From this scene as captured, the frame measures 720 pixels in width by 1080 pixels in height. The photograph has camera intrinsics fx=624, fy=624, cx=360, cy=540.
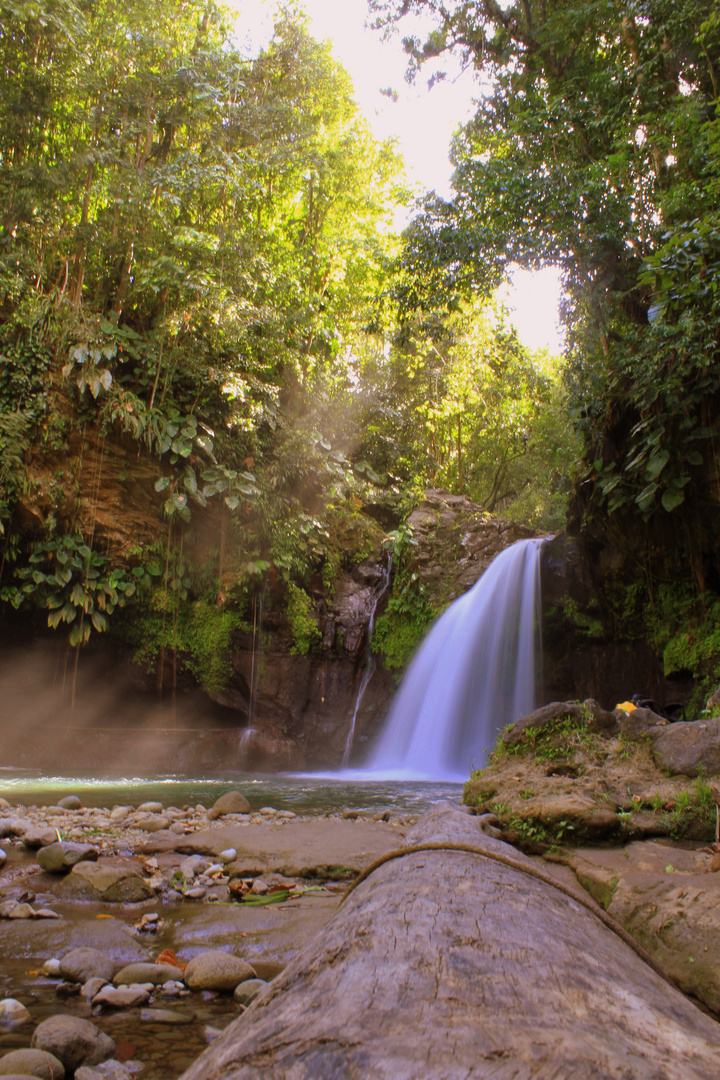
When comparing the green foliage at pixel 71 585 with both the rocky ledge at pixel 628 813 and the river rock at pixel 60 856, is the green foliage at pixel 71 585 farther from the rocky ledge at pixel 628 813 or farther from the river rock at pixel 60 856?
the rocky ledge at pixel 628 813

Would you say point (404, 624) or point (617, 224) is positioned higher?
point (617, 224)

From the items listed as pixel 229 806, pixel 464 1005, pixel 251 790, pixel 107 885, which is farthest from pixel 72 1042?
pixel 251 790

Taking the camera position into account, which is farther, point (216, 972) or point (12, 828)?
point (12, 828)

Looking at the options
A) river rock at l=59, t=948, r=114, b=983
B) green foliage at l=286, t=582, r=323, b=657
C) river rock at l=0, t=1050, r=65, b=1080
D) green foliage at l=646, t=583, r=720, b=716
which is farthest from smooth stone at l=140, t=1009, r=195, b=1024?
green foliage at l=286, t=582, r=323, b=657

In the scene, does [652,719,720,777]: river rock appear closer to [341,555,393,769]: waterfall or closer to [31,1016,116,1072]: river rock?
[31,1016,116,1072]: river rock

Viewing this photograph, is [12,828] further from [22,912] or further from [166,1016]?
[166,1016]

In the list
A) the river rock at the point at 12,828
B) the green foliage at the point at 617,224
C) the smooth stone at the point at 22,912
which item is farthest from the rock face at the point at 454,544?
the smooth stone at the point at 22,912

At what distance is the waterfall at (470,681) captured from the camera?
36.8 feet

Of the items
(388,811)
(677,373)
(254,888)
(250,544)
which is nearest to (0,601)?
(250,544)

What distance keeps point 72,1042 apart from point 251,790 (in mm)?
6924

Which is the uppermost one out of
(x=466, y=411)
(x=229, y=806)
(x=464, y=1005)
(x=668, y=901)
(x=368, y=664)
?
(x=466, y=411)

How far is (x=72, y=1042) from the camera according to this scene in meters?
2.00

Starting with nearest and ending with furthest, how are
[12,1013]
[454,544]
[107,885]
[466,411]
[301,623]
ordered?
[12,1013] < [107,885] < [301,623] < [454,544] < [466,411]

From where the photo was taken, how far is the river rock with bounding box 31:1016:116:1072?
77.9 inches
